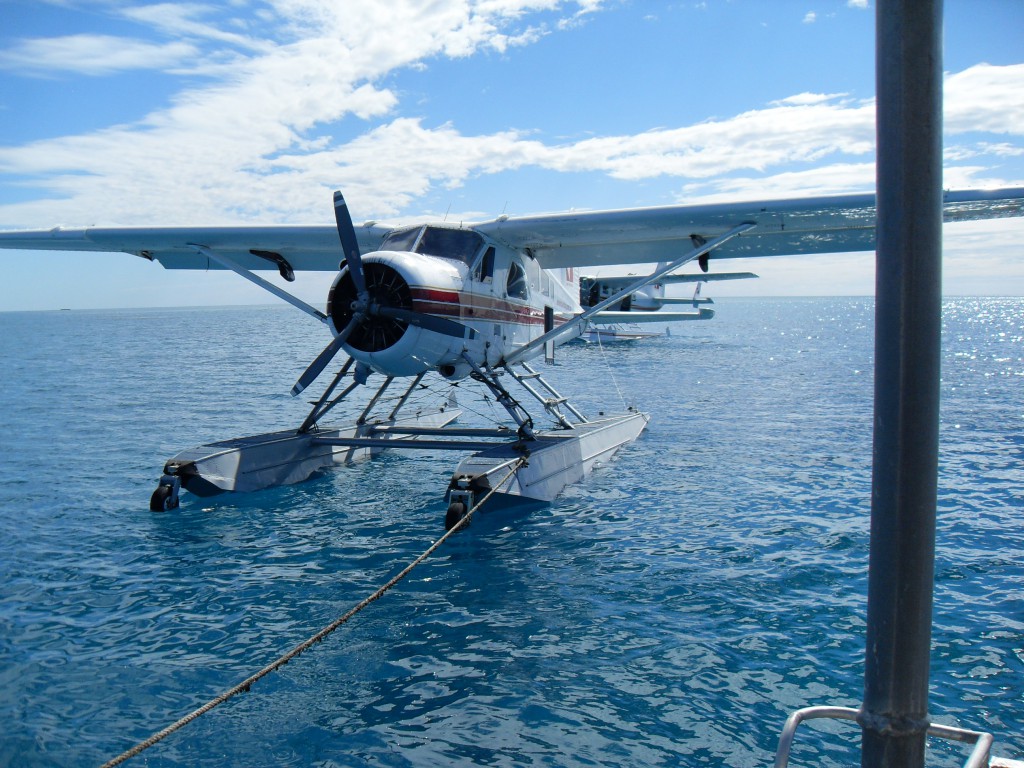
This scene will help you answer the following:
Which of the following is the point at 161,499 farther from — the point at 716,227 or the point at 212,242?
the point at 716,227

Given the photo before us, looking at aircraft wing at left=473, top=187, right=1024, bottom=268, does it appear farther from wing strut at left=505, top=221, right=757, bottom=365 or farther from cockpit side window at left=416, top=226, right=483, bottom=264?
cockpit side window at left=416, top=226, right=483, bottom=264

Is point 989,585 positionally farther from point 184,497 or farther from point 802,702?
point 184,497

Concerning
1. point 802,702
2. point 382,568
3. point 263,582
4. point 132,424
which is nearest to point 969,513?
point 802,702

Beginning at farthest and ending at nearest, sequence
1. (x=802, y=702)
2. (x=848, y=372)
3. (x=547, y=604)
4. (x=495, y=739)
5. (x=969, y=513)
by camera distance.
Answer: (x=848, y=372)
(x=969, y=513)
(x=547, y=604)
(x=802, y=702)
(x=495, y=739)

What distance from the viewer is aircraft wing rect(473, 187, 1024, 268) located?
9.20 metres

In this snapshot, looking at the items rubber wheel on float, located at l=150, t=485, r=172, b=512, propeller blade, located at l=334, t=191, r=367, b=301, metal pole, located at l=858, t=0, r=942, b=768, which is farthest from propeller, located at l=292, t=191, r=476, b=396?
metal pole, located at l=858, t=0, r=942, b=768

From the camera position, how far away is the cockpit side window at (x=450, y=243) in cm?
946

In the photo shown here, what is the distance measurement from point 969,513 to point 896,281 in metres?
8.94

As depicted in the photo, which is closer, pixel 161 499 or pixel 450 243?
pixel 161 499

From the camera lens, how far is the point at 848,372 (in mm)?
29672

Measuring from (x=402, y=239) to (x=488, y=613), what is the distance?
5153 millimetres

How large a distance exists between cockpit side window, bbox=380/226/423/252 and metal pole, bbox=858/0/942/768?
8.12 m

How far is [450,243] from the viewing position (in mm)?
9648

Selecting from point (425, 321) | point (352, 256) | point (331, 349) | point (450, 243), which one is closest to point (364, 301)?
point (352, 256)
